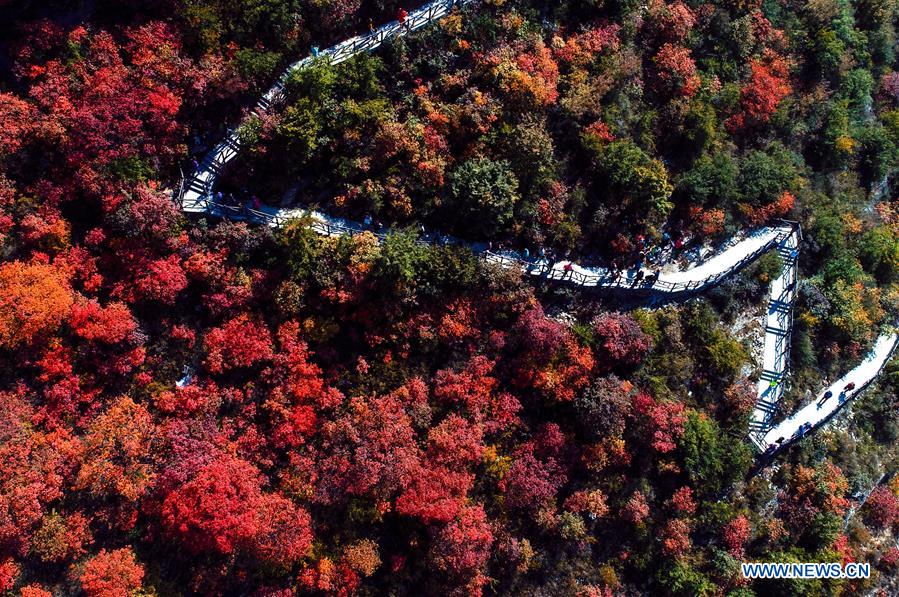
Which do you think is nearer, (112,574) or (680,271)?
(112,574)

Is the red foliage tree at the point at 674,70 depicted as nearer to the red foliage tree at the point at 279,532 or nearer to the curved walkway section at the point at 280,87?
the curved walkway section at the point at 280,87

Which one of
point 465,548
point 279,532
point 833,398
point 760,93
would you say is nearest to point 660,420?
point 465,548

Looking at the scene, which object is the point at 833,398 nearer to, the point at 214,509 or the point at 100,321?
the point at 214,509

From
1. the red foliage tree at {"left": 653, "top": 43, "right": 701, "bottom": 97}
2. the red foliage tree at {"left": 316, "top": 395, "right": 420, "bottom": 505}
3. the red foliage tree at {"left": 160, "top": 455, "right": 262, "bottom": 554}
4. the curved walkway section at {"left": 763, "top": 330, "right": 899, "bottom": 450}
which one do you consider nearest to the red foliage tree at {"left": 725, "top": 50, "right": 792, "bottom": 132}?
the red foliage tree at {"left": 653, "top": 43, "right": 701, "bottom": 97}

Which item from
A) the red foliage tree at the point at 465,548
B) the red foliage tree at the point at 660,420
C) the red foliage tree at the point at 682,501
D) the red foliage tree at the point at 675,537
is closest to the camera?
the red foliage tree at the point at 465,548

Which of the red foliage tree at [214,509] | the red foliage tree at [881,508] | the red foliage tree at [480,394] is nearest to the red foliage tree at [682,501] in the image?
the red foliage tree at [480,394]

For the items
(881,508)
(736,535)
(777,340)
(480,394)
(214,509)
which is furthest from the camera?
(881,508)

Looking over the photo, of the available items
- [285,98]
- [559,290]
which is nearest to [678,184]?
[559,290]

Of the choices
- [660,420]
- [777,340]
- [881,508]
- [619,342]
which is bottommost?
[881,508]
